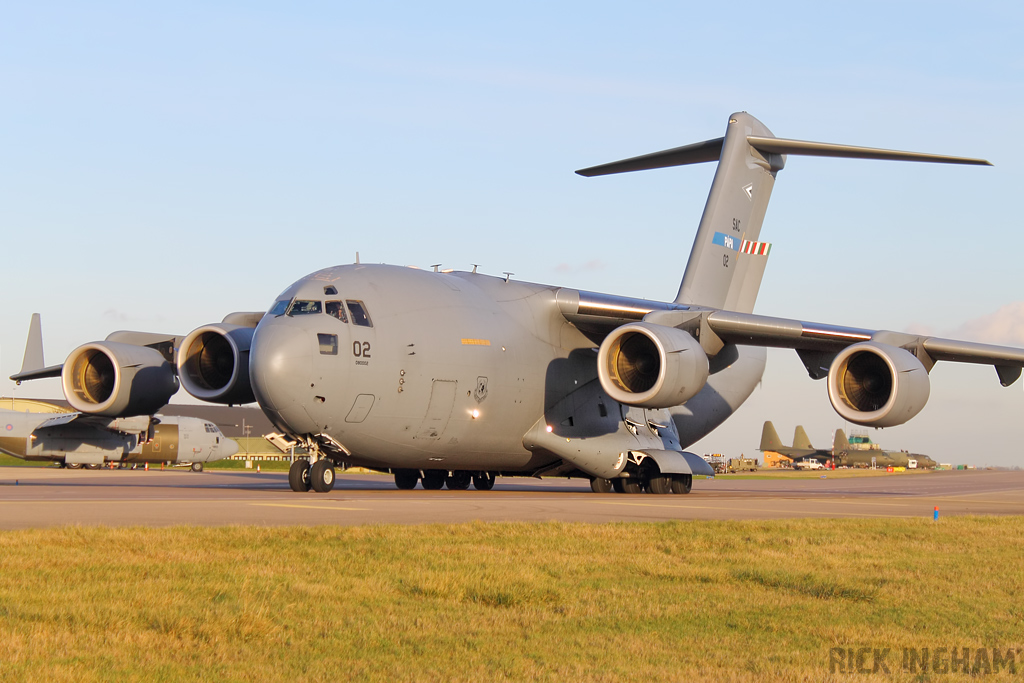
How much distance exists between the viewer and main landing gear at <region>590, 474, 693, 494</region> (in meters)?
19.6

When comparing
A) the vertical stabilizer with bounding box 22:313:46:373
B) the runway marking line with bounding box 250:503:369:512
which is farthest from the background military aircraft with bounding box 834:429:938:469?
the runway marking line with bounding box 250:503:369:512

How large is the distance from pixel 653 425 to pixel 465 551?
499 inches

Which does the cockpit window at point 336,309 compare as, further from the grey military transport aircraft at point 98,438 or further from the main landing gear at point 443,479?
the grey military transport aircraft at point 98,438

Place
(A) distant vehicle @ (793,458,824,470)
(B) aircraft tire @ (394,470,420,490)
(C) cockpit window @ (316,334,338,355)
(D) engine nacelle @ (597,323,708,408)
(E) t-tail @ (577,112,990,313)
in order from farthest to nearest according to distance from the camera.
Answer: (A) distant vehicle @ (793,458,824,470) → (E) t-tail @ (577,112,990,313) → (B) aircraft tire @ (394,470,420,490) → (D) engine nacelle @ (597,323,708,408) → (C) cockpit window @ (316,334,338,355)

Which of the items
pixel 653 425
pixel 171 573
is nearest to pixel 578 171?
pixel 653 425

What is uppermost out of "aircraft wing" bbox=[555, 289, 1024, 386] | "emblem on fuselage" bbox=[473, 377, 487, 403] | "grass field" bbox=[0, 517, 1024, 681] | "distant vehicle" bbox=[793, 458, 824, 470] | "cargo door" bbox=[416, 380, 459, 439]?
"aircraft wing" bbox=[555, 289, 1024, 386]

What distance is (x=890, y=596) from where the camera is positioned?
20.9ft

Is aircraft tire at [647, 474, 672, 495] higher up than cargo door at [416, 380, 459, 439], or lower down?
lower down

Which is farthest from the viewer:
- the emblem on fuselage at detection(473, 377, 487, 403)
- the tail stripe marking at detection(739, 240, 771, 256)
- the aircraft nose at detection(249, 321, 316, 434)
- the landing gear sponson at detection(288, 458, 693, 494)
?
the tail stripe marking at detection(739, 240, 771, 256)

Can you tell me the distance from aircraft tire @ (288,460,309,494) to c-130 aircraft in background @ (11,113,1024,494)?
27 mm

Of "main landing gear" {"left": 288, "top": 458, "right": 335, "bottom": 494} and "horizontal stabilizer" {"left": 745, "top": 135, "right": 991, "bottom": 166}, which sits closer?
"main landing gear" {"left": 288, "top": 458, "right": 335, "bottom": 494}

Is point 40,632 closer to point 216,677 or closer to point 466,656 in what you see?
point 216,677

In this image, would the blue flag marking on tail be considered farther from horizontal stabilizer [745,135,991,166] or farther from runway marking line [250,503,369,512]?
runway marking line [250,503,369,512]

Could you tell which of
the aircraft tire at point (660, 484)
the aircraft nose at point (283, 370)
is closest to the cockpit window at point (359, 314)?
the aircraft nose at point (283, 370)
